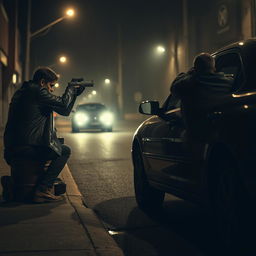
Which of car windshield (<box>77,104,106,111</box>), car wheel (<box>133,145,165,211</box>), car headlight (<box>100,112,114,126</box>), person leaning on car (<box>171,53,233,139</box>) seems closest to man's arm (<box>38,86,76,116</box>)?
car wheel (<box>133,145,165,211</box>)

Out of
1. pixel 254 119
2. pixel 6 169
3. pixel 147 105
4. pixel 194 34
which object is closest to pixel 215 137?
pixel 254 119

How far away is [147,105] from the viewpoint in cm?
697

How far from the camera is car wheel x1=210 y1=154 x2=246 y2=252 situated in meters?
4.46

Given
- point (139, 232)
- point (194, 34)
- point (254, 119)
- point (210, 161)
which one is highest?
point (194, 34)

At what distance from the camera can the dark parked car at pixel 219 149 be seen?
4.33m

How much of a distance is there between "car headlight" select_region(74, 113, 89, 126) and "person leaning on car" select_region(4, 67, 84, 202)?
2336 centimetres

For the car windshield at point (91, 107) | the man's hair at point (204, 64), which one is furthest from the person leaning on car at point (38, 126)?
the car windshield at point (91, 107)

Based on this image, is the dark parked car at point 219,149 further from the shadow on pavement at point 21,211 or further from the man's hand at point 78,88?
the shadow on pavement at point 21,211

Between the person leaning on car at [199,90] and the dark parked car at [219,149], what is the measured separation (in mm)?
91

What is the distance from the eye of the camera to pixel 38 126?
7.40 metres

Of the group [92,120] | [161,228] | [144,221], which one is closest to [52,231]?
[161,228]

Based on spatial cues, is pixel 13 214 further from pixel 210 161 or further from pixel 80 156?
pixel 80 156

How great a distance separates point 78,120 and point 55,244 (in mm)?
26054

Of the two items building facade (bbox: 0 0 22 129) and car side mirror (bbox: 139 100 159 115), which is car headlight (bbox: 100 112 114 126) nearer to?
building facade (bbox: 0 0 22 129)
